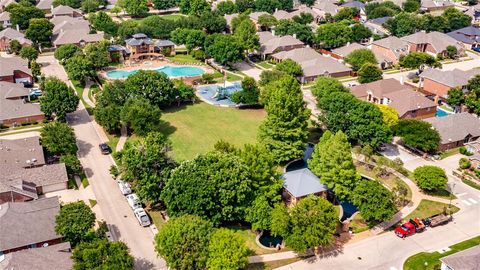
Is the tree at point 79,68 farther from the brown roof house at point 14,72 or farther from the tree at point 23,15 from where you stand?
the tree at point 23,15

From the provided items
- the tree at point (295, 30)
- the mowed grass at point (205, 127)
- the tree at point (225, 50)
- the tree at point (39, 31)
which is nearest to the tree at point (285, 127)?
the mowed grass at point (205, 127)

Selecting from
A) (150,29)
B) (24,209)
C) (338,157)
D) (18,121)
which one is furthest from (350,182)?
(150,29)

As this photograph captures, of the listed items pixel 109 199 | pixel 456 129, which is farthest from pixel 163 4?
pixel 109 199

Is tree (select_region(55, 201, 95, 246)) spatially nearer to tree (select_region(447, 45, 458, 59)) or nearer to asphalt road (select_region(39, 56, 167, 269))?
asphalt road (select_region(39, 56, 167, 269))

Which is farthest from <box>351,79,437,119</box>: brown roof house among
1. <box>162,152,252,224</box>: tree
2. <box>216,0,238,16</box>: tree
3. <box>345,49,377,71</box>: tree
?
<box>216,0,238,16</box>: tree

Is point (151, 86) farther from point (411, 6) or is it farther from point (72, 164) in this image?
point (411, 6)

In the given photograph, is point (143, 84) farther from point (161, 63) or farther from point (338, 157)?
point (338, 157)

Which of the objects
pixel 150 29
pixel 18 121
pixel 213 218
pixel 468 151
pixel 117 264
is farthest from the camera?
pixel 150 29
